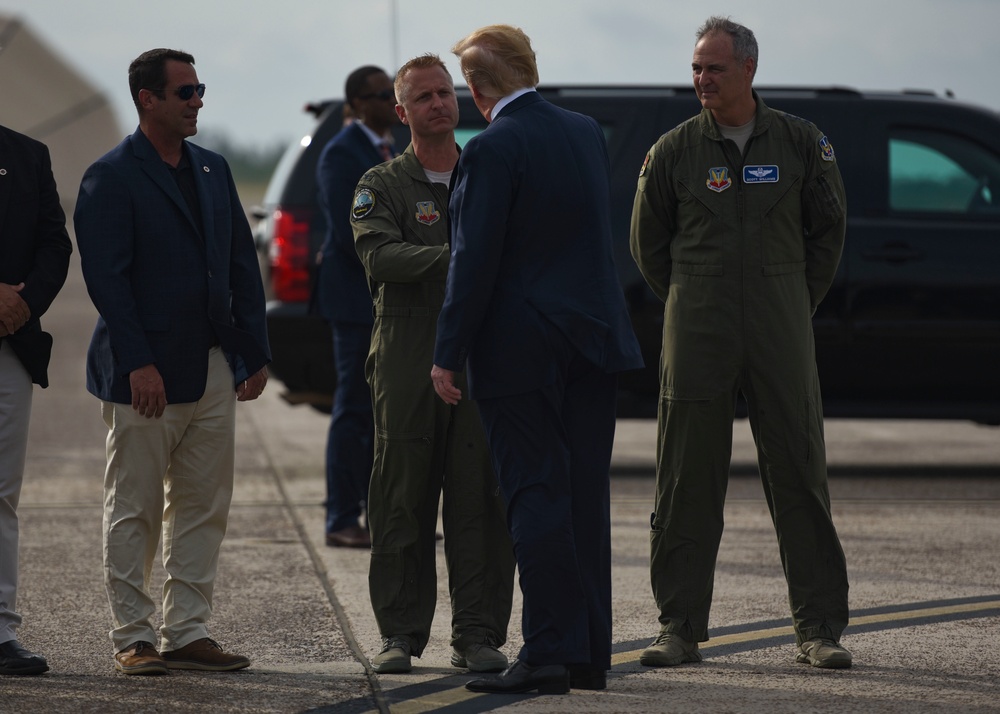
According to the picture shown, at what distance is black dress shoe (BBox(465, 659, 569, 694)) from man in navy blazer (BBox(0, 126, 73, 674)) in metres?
1.32

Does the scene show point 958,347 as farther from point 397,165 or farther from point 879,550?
point 397,165

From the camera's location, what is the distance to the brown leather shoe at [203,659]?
4.47 meters

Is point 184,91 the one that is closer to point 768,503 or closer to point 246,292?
point 246,292

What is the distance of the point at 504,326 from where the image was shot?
4062 millimetres

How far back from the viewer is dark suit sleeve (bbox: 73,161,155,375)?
14.3 feet

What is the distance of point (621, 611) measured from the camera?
535cm

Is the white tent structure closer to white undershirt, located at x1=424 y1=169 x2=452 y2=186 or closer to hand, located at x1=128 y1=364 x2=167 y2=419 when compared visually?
white undershirt, located at x1=424 y1=169 x2=452 y2=186

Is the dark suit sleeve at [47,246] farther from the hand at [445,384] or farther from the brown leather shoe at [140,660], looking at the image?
the hand at [445,384]

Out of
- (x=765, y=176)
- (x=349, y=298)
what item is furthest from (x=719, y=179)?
(x=349, y=298)

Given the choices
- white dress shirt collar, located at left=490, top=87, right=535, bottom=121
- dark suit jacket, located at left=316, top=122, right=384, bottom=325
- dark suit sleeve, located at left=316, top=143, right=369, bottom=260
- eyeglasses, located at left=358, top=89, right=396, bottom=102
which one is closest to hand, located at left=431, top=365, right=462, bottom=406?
white dress shirt collar, located at left=490, top=87, right=535, bottom=121

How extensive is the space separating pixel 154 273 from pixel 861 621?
252 cm

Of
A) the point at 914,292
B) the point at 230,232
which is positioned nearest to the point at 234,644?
the point at 230,232

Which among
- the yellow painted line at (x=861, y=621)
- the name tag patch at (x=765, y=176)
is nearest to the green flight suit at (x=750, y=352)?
the name tag patch at (x=765, y=176)

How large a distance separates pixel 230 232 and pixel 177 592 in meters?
1.08
